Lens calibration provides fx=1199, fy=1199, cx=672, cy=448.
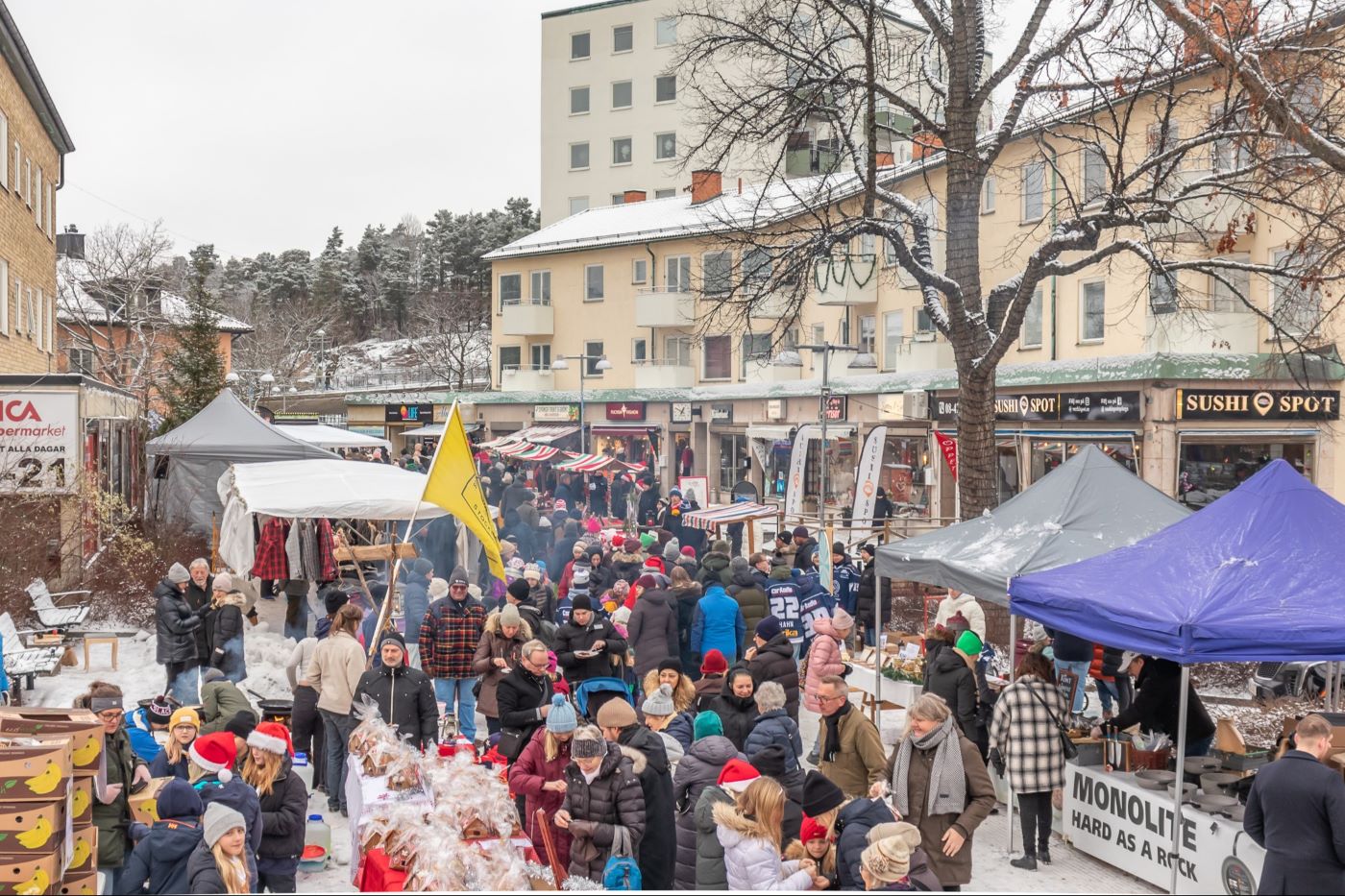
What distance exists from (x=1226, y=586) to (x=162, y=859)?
6.77 m

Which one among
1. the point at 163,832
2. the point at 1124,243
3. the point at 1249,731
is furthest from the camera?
the point at 1124,243

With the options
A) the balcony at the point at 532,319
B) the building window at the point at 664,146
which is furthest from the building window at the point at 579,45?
the balcony at the point at 532,319

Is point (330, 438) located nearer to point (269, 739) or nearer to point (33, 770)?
point (269, 739)

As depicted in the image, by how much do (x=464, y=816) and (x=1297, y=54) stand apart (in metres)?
8.42

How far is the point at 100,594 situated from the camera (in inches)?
711

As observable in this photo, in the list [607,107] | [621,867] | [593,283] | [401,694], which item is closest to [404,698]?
[401,694]

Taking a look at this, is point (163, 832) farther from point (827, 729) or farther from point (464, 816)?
point (827, 729)

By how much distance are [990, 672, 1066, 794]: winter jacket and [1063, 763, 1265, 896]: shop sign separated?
401 millimetres

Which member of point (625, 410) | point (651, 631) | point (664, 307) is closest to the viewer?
point (651, 631)

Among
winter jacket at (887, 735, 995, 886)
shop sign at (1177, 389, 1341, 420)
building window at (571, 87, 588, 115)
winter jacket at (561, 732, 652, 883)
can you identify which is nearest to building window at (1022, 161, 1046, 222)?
shop sign at (1177, 389, 1341, 420)

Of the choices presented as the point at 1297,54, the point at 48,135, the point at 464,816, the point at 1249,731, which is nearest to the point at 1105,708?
the point at 1249,731

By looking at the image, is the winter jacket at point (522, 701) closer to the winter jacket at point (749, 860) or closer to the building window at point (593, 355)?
the winter jacket at point (749, 860)

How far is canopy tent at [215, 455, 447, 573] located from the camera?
13.7 meters

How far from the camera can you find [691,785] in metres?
7.34
